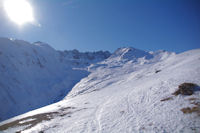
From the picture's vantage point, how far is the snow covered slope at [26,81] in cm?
6489

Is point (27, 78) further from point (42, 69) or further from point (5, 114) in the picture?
point (5, 114)

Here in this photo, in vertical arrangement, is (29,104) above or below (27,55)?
below

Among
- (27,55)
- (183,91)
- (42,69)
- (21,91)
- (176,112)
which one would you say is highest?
(27,55)

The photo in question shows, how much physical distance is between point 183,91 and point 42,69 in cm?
11753

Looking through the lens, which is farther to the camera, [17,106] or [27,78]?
[27,78]

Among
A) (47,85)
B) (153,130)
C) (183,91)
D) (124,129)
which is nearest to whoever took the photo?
(153,130)

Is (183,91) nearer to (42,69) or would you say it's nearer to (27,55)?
(42,69)

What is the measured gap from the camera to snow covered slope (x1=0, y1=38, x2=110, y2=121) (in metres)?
64.9

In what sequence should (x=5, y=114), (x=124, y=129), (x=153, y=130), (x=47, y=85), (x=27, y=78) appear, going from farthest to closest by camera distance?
(x=47, y=85)
(x=27, y=78)
(x=5, y=114)
(x=124, y=129)
(x=153, y=130)

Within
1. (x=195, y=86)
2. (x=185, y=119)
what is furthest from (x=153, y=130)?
(x=195, y=86)

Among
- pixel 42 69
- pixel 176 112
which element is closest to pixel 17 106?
pixel 42 69

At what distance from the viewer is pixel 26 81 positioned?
3287 inches

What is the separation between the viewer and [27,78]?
8688cm

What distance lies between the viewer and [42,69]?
360 ft
